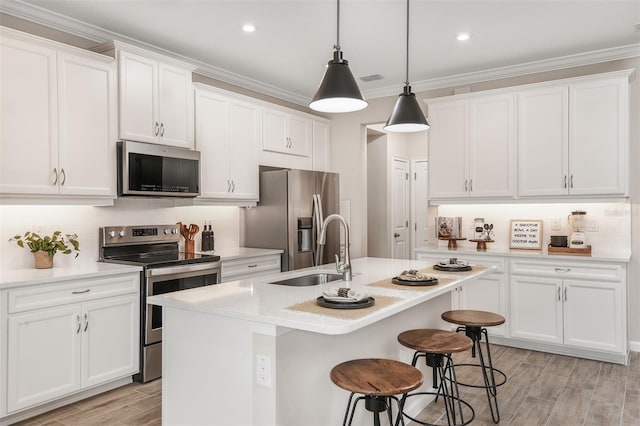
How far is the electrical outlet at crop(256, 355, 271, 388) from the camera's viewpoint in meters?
1.90

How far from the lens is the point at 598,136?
4090 millimetres

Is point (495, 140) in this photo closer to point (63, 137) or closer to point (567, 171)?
point (567, 171)

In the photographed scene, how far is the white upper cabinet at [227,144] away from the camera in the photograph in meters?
4.32

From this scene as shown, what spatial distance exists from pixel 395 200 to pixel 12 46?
5224 millimetres

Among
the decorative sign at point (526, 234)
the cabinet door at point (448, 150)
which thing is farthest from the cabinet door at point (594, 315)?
the cabinet door at point (448, 150)

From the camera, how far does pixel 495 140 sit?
4.60 m

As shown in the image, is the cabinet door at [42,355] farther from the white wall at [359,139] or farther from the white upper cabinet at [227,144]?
the white wall at [359,139]

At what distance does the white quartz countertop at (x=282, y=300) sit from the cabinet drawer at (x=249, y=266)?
1364 millimetres

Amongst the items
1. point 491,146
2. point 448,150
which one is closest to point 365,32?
point 448,150

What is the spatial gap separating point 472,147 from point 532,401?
8.20 feet

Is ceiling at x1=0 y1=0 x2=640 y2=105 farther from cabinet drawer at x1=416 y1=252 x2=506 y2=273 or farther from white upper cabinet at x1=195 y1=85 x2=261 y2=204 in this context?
cabinet drawer at x1=416 y1=252 x2=506 y2=273

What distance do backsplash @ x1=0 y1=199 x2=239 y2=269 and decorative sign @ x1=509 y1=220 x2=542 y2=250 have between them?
119 inches

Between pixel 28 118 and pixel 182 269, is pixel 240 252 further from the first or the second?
pixel 28 118

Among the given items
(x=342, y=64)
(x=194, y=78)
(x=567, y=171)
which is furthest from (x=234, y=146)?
(x=567, y=171)
